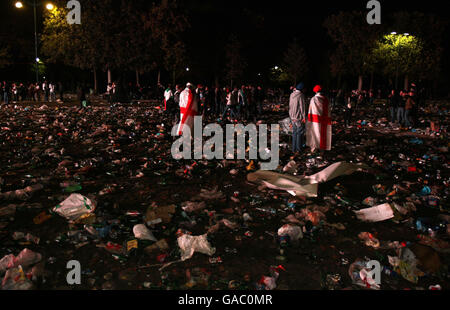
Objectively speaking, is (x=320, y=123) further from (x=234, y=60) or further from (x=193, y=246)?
(x=234, y=60)

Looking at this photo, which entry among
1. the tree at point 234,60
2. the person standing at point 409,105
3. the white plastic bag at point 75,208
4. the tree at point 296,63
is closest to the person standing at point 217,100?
the person standing at point 409,105

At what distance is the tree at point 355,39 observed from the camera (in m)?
44.8

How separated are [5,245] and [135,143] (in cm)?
661

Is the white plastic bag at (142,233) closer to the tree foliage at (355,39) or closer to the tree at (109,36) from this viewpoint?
the tree at (109,36)

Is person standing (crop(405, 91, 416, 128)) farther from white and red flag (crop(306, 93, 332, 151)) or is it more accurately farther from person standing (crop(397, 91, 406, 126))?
white and red flag (crop(306, 93, 332, 151))

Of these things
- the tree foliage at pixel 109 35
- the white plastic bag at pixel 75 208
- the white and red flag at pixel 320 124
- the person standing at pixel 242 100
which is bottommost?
the white plastic bag at pixel 75 208

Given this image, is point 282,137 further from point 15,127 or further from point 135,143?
point 15,127

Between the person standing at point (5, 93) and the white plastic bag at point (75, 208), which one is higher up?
the person standing at point (5, 93)

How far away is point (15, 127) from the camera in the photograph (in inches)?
513

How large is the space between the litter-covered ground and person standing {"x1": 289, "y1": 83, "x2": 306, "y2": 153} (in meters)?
0.69

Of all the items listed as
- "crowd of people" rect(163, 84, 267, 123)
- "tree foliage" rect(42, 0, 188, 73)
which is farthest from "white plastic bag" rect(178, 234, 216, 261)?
"tree foliage" rect(42, 0, 188, 73)

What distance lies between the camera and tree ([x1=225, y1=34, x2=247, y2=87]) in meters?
54.4

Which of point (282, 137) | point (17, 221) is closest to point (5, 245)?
point (17, 221)

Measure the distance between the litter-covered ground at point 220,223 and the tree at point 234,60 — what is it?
47785 mm
